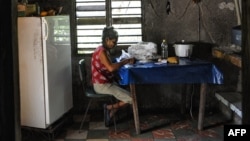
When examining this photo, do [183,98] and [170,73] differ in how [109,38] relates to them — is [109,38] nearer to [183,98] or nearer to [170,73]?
[170,73]

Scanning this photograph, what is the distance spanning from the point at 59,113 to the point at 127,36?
5.13 feet

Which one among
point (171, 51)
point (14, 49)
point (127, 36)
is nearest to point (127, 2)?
point (127, 36)

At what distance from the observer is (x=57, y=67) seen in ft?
14.3

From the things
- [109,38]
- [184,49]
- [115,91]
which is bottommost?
[115,91]

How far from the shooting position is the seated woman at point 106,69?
4.33 m

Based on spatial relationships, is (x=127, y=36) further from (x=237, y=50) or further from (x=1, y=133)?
(x=1, y=133)

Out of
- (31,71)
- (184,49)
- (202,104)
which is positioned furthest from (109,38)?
(202,104)

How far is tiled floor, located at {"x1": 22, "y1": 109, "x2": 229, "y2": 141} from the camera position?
Answer: 4.32m

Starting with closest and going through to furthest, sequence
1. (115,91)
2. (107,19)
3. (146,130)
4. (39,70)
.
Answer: (39,70) < (115,91) < (146,130) < (107,19)

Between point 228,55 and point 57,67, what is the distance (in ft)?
7.18

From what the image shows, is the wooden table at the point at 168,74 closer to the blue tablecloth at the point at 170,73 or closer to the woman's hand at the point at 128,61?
the blue tablecloth at the point at 170,73

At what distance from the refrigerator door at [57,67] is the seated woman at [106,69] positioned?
44cm

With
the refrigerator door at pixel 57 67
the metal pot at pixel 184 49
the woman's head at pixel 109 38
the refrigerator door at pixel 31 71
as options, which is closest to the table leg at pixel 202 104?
the metal pot at pixel 184 49

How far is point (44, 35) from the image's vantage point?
3.99 meters
